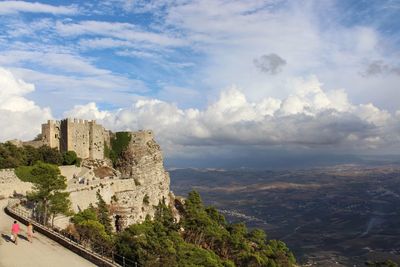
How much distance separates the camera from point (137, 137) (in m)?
64.1

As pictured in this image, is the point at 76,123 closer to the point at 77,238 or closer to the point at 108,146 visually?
the point at 108,146

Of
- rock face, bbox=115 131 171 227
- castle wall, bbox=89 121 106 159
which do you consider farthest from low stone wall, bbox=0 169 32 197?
castle wall, bbox=89 121 106 159

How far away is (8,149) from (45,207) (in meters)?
22.3

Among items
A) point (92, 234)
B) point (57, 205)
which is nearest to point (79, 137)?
point (57, 205)

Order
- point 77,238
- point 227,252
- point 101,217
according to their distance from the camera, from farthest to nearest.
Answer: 1. point 227,252
2. point 101,217
3. point 77,238

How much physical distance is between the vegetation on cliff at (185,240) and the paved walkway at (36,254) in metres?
5.37

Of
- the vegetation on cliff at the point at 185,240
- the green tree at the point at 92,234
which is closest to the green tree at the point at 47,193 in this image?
the green tree at the point at 92,234

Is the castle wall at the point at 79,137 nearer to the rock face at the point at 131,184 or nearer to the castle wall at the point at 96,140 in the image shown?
the castle wall at the point at 96,140

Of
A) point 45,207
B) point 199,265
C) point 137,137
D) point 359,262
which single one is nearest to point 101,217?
point 45,207

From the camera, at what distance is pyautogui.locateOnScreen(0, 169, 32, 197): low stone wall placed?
156ft

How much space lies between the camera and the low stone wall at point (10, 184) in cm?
4766

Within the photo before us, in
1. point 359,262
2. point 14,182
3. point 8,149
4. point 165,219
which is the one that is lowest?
point 359,262

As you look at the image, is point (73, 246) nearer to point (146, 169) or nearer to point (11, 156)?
point (11, 156)

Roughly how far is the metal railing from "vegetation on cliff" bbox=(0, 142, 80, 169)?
12.9m
